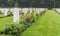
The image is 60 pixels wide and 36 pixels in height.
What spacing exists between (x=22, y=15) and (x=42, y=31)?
1.92 ft

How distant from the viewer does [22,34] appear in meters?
4.20

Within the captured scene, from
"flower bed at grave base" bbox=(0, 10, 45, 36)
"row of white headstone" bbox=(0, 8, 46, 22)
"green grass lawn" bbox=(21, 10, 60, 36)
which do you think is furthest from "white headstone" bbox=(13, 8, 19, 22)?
"green grass lawn" bbox=(21, 10, 60, 36)

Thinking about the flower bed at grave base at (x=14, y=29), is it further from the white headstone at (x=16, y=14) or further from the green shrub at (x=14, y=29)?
the white headstone at (x=16, y=14)

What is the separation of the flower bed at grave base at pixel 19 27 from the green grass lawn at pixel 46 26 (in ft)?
0.30

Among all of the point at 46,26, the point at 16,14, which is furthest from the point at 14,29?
the point at 46,26

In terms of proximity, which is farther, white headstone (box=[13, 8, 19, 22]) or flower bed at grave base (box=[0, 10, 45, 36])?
white headstone (box=[13, 8, 19, 22])

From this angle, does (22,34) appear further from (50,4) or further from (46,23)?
(50,4)

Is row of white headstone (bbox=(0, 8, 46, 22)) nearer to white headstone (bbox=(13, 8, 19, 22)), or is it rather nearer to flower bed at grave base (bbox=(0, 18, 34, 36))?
white headstone (bbox=(13, 8, 19, 22))

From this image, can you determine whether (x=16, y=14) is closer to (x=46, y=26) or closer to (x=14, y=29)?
(x=14, y=29)

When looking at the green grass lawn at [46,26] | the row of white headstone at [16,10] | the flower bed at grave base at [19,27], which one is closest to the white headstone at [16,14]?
the row of white headstone at [16,10]

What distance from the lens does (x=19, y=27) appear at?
413 centimetres

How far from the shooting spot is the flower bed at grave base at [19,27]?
4.12 metres

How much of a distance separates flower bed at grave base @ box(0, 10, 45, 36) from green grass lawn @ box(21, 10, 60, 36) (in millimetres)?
92

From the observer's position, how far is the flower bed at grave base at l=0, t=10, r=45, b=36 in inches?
162
